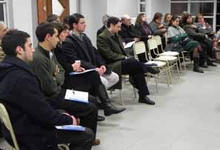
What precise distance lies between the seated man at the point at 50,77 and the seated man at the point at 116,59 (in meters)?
1.64

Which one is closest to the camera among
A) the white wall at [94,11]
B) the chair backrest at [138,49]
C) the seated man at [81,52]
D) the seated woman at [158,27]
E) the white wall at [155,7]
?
the seated man at [81,52]

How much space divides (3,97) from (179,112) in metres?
2.91

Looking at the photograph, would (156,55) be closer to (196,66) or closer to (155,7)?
(196,66)

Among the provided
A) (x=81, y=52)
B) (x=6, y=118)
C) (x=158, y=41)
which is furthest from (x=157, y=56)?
(x=6, y=118)

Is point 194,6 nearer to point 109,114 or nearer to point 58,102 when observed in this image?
point 109,114

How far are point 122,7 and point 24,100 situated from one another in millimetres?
7107

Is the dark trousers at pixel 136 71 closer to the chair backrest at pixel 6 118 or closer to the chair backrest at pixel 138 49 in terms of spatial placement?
the chair backrest at pixel 138 49

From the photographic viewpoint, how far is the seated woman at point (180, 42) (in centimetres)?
720

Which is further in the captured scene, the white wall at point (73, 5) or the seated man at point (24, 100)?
the white wall at point (73, 5)

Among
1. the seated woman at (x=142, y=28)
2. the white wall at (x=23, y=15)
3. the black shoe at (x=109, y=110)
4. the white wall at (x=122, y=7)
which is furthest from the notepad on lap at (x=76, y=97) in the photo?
the white wall at (x=122, y=7)

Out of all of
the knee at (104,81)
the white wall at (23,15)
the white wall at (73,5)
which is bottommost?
the knee at (104,81)

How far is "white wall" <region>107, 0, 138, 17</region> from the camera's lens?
8.35 m

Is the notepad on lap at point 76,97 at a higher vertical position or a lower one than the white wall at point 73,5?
lower

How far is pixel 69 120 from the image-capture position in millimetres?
2457
